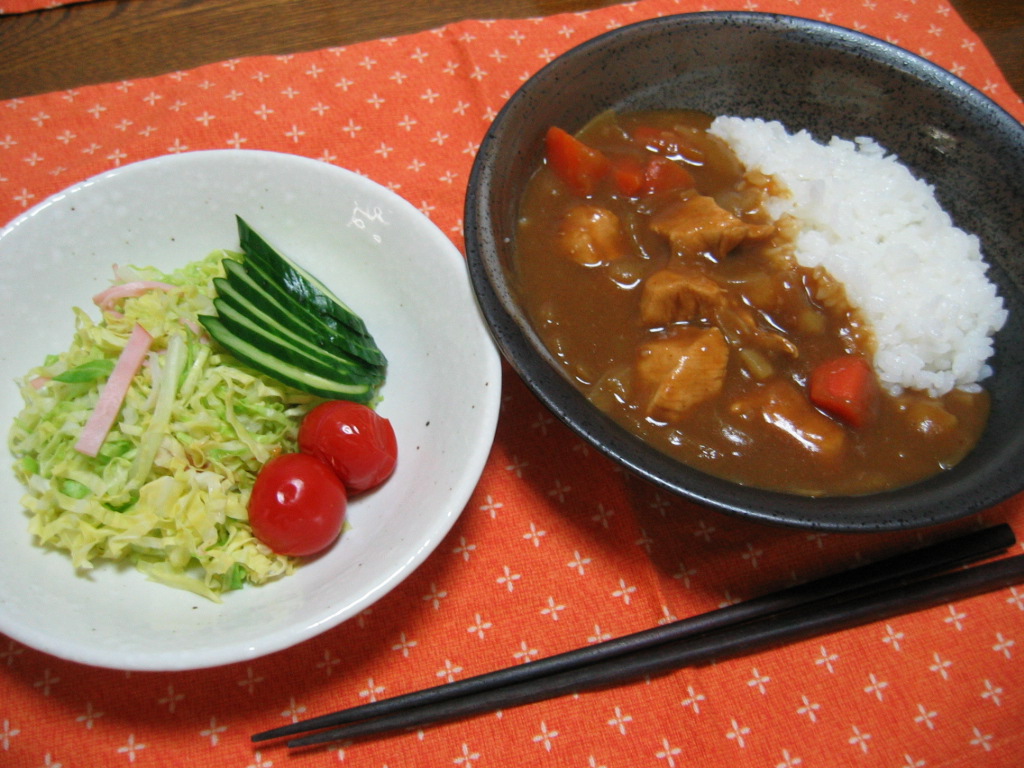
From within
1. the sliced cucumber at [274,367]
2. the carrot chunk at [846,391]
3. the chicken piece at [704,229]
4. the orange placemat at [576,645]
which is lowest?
the orange placemat at [576,645]

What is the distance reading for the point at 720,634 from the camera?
1928mm

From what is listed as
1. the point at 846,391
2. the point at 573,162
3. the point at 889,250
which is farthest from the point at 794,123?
the point at 846,391

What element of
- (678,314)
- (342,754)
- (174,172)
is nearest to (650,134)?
(678,314)

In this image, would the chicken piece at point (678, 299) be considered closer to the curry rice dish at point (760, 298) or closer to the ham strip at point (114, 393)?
the curry rice dish at point (760, 298)

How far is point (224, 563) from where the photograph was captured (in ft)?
5.78

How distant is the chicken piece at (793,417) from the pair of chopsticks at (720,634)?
1.24ft

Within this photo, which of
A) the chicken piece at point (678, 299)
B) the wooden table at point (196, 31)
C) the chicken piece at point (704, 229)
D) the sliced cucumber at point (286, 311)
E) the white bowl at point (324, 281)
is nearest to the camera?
the white bowl at point (324, 281)

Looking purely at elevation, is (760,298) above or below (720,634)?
above

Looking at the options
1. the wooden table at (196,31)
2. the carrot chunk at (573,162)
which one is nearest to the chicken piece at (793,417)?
the carrot chunk at (573,162)

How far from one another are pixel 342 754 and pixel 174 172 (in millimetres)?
1816

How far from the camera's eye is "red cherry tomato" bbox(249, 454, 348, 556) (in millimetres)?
1767

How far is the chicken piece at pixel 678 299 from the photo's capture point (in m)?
2.16

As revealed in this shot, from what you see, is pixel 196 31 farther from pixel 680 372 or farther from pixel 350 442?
pixel 680 372

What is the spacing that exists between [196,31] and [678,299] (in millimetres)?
2591
